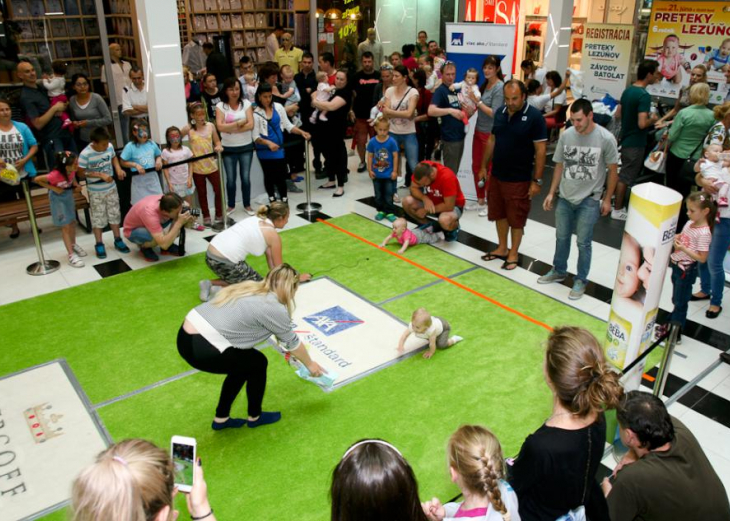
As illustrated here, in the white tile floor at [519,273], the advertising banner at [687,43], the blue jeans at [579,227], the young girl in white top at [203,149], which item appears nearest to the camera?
the white tile floor at [519,273]

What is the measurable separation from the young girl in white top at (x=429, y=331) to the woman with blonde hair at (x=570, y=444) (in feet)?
6.98

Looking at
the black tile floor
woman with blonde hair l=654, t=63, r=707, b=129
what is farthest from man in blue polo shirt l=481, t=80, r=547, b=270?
the black tile floor

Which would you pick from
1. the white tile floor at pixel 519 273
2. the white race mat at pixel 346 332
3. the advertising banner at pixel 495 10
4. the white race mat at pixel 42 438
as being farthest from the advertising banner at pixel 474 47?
the advertising banner at pixel 495 10

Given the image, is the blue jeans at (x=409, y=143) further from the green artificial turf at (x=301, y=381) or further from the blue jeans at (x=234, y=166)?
the green artificial turf at (x=301, y=381)

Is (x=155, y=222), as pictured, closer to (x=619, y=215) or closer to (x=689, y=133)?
(x=619, y=215)

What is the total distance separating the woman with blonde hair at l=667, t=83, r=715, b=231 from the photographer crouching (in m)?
5.30

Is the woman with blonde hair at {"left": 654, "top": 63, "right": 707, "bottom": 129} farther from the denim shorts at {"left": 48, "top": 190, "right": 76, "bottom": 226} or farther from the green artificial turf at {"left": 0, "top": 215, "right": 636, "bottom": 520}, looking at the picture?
the denim shorts at {"left": 48, "top": 190, "right": 76, "bottom": 226}

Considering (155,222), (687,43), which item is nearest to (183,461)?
(155,222)

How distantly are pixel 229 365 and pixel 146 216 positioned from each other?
3189 millimetres

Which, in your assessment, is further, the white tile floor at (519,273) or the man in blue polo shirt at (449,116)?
the man in blue polo shirt at (449,116)

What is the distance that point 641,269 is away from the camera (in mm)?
3865

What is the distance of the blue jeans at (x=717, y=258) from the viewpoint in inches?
216

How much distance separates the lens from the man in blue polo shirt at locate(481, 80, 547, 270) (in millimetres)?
6156

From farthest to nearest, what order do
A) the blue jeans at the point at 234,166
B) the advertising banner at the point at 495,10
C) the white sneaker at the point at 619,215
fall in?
the advertising banner at the point at 495,10
the white sneaker at the point at 619,215
the blue jeans at the point at 234,166
